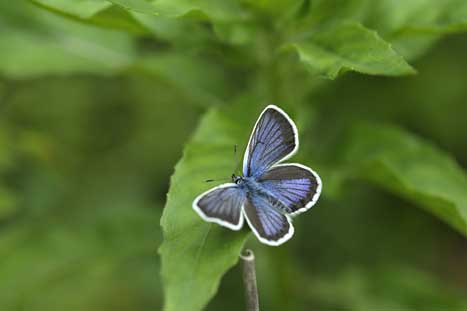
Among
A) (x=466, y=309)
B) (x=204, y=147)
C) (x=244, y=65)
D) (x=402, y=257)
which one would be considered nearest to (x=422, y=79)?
(x=402, y=257)

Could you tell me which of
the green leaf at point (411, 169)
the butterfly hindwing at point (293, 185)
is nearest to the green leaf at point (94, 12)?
the butterfly hindwing at point (293, 185)

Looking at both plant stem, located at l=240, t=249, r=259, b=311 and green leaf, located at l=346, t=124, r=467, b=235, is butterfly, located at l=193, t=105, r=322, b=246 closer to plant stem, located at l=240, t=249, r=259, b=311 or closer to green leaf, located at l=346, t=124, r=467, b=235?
plant stem, located at l=240, t=249, r=259, b=311

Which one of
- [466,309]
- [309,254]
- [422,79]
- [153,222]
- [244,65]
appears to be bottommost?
[309,254]

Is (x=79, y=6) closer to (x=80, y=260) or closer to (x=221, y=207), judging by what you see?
(x=221, y=207)

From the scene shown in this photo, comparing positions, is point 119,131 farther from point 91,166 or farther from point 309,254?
point 309,254

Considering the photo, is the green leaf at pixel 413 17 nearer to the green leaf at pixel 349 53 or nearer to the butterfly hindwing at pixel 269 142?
the green leaf at pixel 349 53

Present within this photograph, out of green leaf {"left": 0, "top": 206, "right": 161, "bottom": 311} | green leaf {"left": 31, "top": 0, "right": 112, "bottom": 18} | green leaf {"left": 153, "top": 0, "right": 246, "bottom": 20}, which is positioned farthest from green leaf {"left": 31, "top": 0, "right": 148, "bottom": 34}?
green leaf {"left": 0, "top": 206, "right": 161, "bottom": 311}
